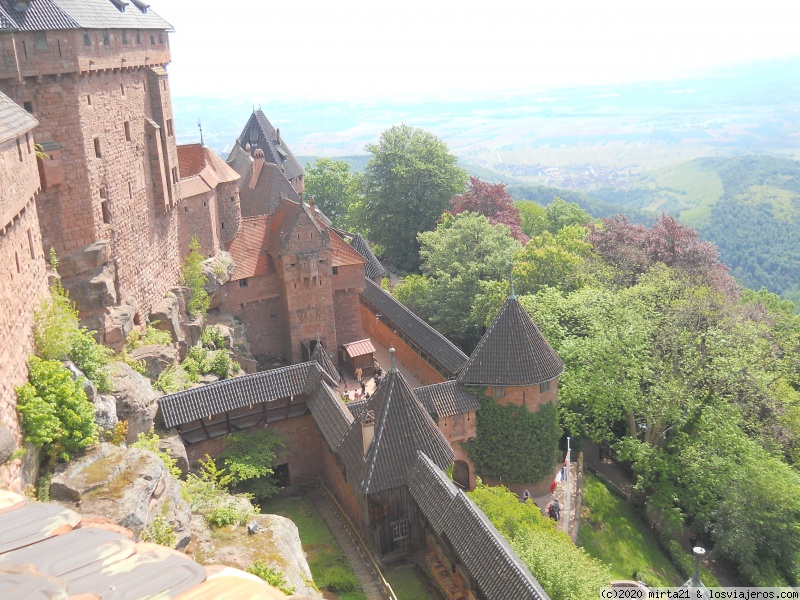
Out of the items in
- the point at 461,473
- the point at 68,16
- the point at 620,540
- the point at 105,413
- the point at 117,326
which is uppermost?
the point at 68,16

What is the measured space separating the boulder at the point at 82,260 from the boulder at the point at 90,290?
193 millimetres

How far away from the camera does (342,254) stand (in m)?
36.2

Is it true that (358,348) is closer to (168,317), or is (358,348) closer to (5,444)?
(168,317)

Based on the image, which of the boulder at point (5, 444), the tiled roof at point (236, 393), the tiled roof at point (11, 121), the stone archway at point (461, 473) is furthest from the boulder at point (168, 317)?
the boulder at point (5, 444)

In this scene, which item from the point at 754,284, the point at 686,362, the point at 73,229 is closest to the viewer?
the point at 73,229

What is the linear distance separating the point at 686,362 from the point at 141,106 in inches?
1037

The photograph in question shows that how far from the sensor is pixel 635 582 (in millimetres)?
24484

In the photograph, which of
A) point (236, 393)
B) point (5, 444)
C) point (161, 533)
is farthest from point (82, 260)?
point (5, 444)

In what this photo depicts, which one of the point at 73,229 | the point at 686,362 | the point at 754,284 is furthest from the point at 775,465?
the point at 754,284

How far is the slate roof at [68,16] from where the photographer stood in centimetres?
1998

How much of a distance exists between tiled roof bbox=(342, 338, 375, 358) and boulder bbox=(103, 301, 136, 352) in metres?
13.6

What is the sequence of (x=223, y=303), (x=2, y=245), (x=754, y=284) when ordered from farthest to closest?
1. (x=754, y=284)
2. (x=223, y=303)
3. (x=2, y=245)

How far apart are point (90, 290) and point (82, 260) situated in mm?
1068

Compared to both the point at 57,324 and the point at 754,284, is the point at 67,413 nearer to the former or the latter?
the point at 57,324
